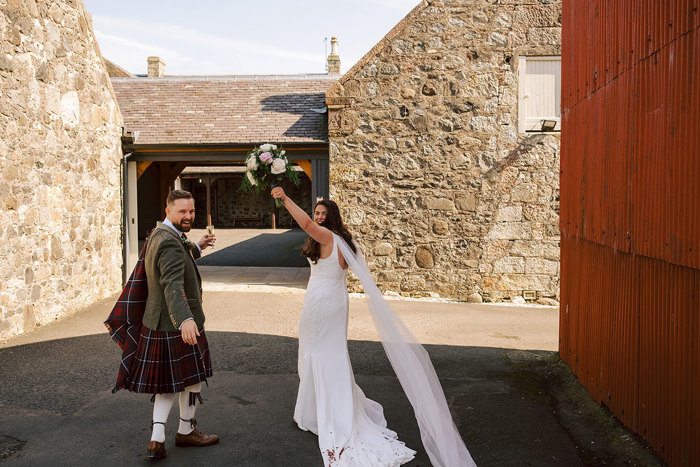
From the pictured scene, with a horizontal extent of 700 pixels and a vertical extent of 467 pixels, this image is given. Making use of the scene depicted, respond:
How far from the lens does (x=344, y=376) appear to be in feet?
15.4

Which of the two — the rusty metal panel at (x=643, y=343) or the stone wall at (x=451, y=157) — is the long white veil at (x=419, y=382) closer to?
the rusty metal panel at (x=643, y=343)

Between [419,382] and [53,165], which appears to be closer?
[419,382]

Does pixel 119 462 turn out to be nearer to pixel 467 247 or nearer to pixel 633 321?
pixel 633 321

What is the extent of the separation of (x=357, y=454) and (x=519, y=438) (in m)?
1.38

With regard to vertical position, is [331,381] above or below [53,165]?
below

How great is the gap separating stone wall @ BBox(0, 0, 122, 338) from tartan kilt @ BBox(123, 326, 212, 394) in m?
4.71

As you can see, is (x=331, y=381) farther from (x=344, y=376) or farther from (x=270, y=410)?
(x=270, y=410)

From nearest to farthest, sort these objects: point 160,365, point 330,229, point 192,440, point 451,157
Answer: point 160,365 → point 192,440 → point 330,229 → point 451,157

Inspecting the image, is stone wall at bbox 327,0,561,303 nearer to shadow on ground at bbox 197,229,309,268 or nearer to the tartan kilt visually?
shadow on ground at bbox 197,229,309,268

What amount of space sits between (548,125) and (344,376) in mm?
8060

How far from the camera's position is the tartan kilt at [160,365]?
4070mm

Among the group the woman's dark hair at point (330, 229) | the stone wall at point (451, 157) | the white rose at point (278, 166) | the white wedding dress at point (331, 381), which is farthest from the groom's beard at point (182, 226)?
the stone wall at point (451, 157)

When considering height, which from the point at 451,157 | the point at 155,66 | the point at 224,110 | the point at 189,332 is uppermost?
the point at 155,66

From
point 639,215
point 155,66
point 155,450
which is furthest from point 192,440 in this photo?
point 155,66
